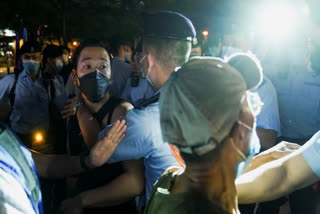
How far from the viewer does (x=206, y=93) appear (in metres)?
0.91

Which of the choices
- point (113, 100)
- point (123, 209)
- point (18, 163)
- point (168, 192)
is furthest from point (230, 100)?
point (113, 100)

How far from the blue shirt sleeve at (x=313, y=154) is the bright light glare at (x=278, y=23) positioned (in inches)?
87.6

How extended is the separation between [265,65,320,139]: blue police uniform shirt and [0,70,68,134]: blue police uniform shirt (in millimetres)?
3202

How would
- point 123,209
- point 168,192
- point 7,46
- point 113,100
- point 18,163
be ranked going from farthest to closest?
point 7,46, point 113,100, point 123,209, point 18,163, point 168,192

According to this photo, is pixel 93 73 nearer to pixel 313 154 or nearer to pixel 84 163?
pixel 84 163

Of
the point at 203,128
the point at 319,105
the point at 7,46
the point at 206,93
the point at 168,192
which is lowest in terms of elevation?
the point at 7,46

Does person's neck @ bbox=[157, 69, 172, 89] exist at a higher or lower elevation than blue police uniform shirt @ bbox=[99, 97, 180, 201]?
higher

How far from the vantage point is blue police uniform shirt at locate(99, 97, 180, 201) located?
1.86 meters

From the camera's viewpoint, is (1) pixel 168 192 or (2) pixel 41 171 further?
(2) pixel 41 171

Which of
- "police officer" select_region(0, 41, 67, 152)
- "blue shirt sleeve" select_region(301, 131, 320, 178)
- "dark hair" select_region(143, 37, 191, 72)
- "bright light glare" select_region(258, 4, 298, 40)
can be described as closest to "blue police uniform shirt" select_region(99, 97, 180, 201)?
"dark hair" select_region(143, 37, 191, 72)

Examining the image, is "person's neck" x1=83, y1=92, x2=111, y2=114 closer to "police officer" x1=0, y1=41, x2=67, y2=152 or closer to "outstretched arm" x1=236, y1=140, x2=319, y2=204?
"outstretched arm" x1=236, y1=140, x2=319, y2=204

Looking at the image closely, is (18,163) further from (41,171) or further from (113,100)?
(113,100)

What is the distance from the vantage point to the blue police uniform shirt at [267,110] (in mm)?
2957

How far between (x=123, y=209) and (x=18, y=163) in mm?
1100
